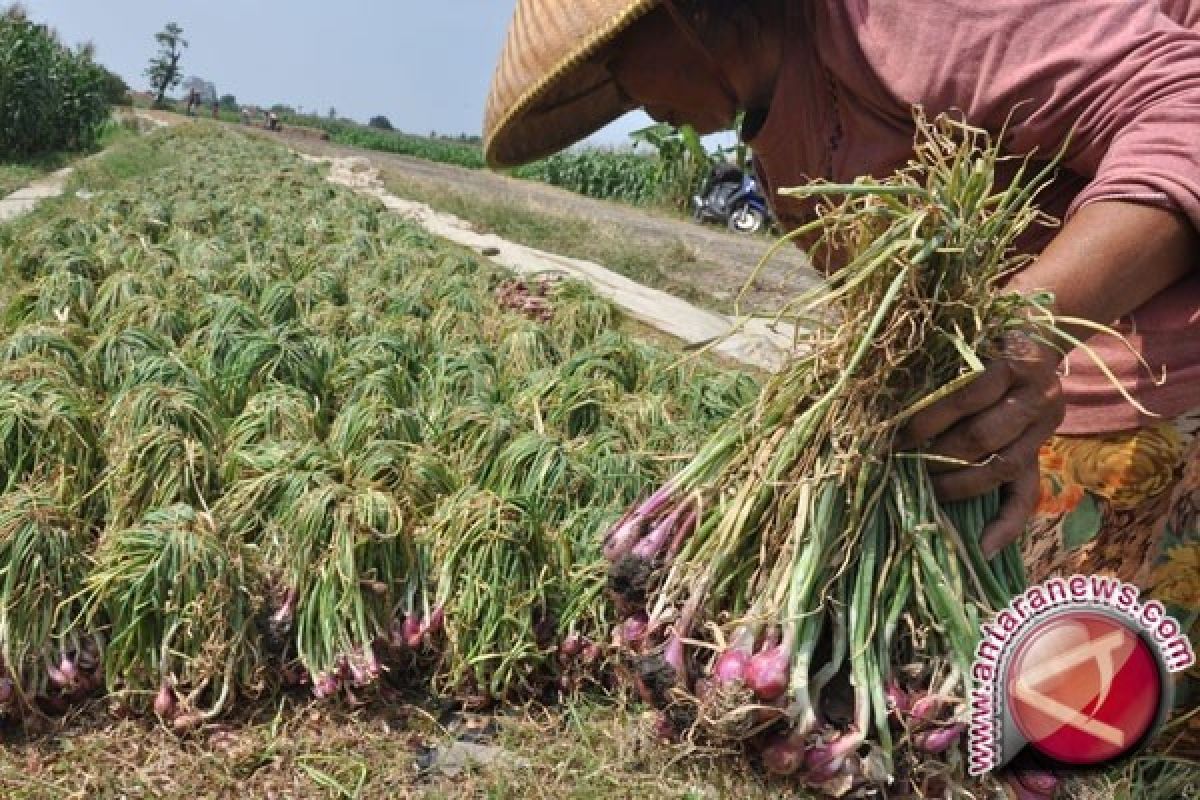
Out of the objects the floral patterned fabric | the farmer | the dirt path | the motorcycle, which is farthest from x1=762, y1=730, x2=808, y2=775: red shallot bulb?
the motorcycle

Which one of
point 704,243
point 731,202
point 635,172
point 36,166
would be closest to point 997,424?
point 704,243

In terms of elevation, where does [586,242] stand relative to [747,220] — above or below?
below

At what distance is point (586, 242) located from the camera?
10.5 metres

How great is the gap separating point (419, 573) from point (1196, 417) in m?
1.68

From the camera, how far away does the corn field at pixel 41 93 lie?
824 inches

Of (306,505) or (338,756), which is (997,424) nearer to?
(338,756)

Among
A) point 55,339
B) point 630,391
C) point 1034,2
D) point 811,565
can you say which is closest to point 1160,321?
point 1034,2

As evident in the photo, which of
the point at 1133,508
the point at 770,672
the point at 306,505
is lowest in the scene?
the point at 306,505

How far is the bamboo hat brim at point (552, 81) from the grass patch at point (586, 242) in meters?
6.33

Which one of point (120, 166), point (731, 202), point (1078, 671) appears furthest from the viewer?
point (731, 202)

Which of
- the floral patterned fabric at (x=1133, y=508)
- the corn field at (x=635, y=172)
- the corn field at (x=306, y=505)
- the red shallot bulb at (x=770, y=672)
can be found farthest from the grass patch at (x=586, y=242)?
the red shallot bulb at (x=770, y=672)

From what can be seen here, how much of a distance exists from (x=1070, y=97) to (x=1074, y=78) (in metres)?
0.02

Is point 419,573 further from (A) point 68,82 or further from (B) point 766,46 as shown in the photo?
(A) point 68,82

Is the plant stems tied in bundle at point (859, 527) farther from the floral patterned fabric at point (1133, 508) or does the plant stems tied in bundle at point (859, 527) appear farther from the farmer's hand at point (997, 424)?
the floral patterned fabric at point (1133, 508)
